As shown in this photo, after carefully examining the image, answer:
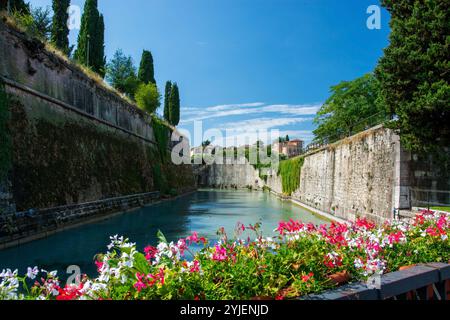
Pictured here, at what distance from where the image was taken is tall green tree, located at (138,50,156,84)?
139ft

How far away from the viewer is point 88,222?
14.8 metres

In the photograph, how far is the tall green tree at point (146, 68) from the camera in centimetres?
4247

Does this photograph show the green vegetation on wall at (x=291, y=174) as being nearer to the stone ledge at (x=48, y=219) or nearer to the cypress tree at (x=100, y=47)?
the stone ledge at (x=48, y=219)

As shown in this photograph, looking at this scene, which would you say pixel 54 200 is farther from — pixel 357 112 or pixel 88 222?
pixel 357 112

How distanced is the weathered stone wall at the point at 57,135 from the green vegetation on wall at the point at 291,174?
15.1 m

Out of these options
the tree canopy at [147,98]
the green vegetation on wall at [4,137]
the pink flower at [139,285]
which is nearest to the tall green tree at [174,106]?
the tree canopy at [147,98]

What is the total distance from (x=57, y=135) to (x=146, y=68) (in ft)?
100

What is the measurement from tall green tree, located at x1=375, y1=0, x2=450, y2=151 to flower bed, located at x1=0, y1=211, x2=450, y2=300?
6918 millimetres

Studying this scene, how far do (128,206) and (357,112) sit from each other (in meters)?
25.8

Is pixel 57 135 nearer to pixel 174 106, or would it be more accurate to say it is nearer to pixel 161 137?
pixel 161 137

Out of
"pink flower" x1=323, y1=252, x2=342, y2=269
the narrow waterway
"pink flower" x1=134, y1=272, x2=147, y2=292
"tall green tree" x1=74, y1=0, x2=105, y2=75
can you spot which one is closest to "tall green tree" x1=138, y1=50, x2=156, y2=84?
"tall green tree" x1=74, y1=0, x2=105, y2=75

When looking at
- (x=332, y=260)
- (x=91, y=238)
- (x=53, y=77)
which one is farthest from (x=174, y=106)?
(x=332, y=260)

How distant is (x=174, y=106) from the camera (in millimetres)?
53594

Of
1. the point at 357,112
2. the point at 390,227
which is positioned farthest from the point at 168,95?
the point at 390,227
